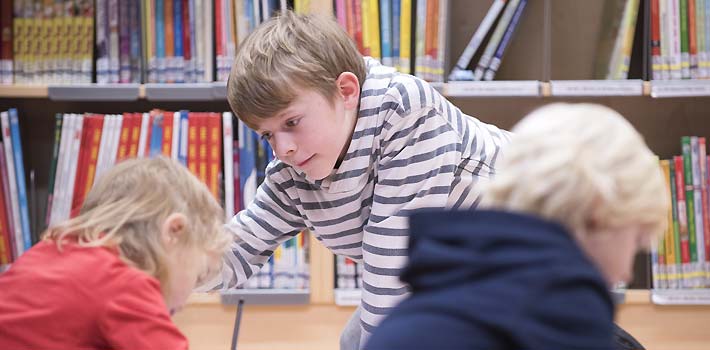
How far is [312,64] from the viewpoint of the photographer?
1365 millimetres

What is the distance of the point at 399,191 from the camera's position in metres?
1.37

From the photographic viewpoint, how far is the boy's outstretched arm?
154 cm

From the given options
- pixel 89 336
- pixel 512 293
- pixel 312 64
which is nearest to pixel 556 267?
pixel 512 293

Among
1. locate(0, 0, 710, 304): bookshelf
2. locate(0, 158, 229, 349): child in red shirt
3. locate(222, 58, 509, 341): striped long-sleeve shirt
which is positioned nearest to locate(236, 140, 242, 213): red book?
locate(0, 0, 710, 304): bookshelf

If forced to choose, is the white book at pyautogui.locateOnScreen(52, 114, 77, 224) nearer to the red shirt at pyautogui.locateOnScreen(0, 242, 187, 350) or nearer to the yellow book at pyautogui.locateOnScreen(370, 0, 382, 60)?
the yellow book at pyautogui.locateOnScreen(370, 0, 382, 60)

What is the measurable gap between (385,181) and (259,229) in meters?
0.30

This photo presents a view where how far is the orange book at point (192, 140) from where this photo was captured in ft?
7.34

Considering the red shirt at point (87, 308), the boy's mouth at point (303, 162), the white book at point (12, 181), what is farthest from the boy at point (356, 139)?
the white book at point (12, 181)

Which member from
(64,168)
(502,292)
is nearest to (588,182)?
(502,292)

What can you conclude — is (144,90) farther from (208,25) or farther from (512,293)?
(512,293)

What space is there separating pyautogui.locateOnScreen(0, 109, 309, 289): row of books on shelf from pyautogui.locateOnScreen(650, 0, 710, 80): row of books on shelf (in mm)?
1012

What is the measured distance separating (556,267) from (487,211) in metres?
0.07

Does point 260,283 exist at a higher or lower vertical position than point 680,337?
higher

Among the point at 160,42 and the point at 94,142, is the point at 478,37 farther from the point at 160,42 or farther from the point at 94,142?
the point at 94,142
